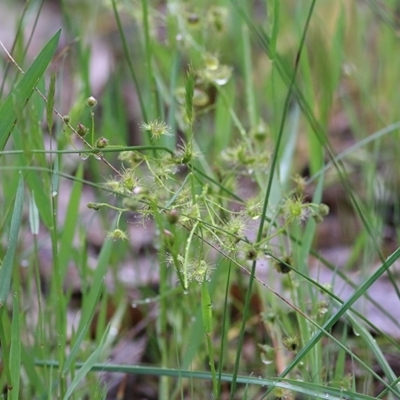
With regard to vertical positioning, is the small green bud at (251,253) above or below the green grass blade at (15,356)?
above

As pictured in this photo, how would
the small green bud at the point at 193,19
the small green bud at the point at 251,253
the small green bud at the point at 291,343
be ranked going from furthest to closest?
the small green bud at the point at 193,19 < the small green bud at the point at 291,343 < the small green bud at the point at 251,253

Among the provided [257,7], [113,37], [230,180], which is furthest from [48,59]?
[257,7]

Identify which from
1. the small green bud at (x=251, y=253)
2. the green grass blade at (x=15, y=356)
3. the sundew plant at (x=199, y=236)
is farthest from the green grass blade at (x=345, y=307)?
the green grass blade at (x=15, y=356)

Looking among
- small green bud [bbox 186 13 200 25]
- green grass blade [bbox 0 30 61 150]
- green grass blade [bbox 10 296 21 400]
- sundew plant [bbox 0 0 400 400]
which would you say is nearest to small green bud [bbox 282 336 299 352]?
sundew plant [bbox 0 0 400 400]

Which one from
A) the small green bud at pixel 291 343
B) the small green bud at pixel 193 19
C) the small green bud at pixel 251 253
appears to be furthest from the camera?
the small green bud at pixel 193 19

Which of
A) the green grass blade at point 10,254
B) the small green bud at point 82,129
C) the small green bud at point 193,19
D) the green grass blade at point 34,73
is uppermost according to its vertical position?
the small green bud at point 193,19

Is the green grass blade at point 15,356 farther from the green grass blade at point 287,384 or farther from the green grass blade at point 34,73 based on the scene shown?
the green grass blade at point 34,73

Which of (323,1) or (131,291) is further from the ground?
(323,1)

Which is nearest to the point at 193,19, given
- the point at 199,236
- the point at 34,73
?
the point at 34,73

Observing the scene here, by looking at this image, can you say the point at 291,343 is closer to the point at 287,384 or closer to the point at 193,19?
the point at 287,384

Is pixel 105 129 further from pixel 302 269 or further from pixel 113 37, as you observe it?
pixel 113 37
